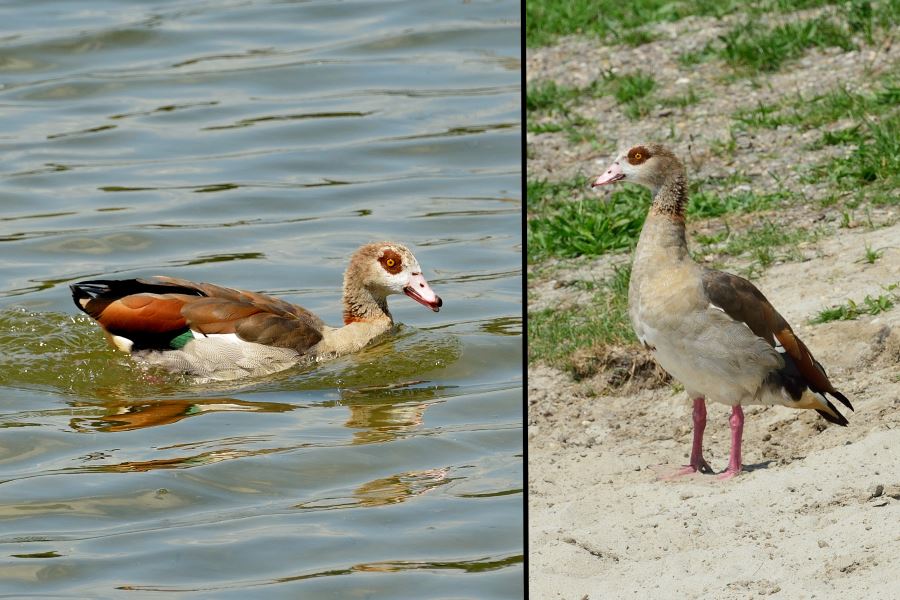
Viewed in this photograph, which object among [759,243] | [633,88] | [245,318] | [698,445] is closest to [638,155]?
[698,445]

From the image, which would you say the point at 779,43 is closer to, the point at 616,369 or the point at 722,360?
the point at 616,369

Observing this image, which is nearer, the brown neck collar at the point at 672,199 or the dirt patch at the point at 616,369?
the brown neck collar at the point at 672,199

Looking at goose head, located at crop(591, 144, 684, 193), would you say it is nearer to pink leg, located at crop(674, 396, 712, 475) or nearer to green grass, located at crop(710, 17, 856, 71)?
pink leg, located at crop(674, 396, 712, 475)

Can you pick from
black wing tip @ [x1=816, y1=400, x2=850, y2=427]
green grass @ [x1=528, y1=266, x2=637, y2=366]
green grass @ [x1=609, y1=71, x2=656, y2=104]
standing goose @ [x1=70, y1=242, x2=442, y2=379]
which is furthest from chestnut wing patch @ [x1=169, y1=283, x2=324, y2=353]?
black wing tip @ [x1=816, y1=400, x2=850, y2=427]

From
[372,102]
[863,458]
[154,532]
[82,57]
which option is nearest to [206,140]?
[372,102]

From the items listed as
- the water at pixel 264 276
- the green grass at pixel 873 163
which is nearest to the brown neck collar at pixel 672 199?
the water at pixel 264 276

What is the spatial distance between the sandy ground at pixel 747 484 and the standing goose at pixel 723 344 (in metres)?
0.19

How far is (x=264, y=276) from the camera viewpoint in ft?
27.0

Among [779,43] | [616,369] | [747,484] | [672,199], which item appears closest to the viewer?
[747,484]

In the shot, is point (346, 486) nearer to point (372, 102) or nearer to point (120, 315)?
point (120, 315)

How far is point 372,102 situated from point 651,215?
558 centimetres

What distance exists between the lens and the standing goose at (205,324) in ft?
24.2

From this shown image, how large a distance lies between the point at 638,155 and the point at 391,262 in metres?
2.61

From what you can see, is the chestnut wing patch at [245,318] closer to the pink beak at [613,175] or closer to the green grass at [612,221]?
the green grass at [612,221]
